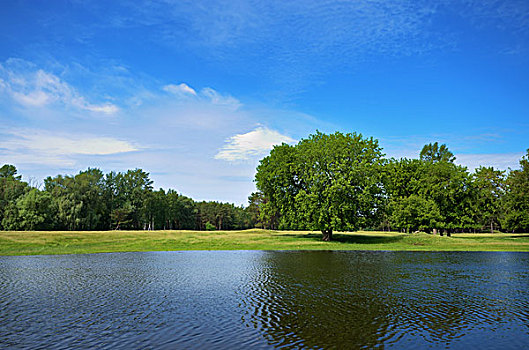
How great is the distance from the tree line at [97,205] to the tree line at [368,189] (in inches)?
2470

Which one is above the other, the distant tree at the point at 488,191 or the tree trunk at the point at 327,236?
the distant tree at the point at 488,191

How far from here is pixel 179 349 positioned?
491 inches

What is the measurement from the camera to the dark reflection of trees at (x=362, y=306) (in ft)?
46.5

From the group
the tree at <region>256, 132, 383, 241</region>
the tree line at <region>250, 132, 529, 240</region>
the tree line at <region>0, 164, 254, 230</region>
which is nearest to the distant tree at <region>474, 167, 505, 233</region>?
the tree line at <region>250, 132, 529, 240</region>

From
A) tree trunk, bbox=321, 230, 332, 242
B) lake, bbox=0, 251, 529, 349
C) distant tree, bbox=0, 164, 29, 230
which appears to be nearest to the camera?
lake, bbox=0, 251, 529, 349

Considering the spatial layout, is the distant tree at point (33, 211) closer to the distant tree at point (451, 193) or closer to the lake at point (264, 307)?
the lake at point (264, 307)

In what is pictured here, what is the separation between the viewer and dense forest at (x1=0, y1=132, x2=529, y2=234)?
61.5m


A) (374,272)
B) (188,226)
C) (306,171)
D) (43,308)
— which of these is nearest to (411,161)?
(306,171)

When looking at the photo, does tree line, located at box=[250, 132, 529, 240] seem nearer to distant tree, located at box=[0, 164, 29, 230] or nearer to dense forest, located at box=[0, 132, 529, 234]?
dense forest, located at box=[0, 132, 529, 234]

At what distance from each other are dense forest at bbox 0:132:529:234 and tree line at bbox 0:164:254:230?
1.10 ft

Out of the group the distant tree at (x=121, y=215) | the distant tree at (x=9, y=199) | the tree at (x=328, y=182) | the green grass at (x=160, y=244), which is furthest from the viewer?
the distant tree at (x=121, y=215)

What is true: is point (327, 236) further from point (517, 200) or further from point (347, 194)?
point (517, 200)

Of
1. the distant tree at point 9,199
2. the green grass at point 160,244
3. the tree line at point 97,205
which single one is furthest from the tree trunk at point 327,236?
the distant tree at point 9,199

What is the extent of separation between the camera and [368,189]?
200 feet
